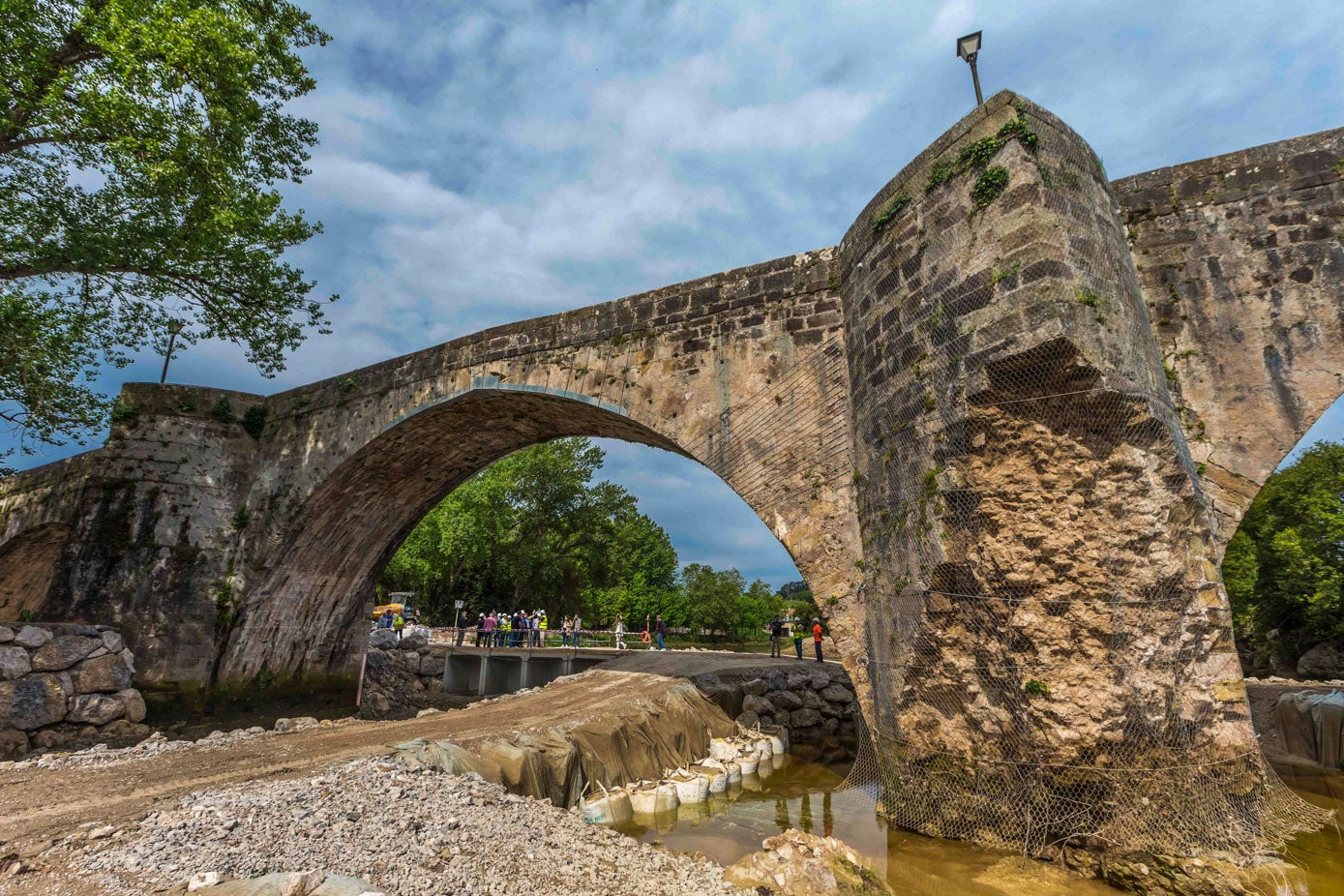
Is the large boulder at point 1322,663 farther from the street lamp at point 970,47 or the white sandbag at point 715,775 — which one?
the street lamp at point 970,47

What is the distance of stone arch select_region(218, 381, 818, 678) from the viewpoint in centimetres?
888

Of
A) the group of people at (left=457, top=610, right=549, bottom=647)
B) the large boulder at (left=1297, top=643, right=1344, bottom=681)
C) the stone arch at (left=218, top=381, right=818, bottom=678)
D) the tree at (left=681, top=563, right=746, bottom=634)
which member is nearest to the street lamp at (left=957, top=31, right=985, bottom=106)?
the stone arch at (left=218, top=381, right=818, bottom=678)

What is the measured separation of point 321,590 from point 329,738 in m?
5.65

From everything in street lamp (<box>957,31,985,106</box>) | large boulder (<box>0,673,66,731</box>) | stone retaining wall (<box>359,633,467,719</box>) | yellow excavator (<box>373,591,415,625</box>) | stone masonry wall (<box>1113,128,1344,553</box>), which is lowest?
stone retaining wall (<box>359,633,467,719</box>)

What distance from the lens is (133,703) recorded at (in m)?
8.64

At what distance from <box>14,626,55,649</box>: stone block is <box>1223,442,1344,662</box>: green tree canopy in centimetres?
1943

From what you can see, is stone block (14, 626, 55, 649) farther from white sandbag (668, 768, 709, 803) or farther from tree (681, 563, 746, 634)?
tree (681, 563, 746, 634)

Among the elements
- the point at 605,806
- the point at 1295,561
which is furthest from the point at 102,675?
the point at 1295,561

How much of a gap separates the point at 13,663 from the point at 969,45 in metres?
11.7

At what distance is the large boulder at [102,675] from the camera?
827 centimetres

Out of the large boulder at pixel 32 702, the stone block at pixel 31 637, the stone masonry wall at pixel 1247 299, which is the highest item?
the stone masonry wall at pixel 1247 299

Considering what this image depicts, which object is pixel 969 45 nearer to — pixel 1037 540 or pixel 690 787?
pixel 1037 540

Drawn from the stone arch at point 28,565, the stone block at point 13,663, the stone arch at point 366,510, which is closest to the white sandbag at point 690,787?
the stone arch at point 366,510

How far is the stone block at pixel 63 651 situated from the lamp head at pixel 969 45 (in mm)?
11733
